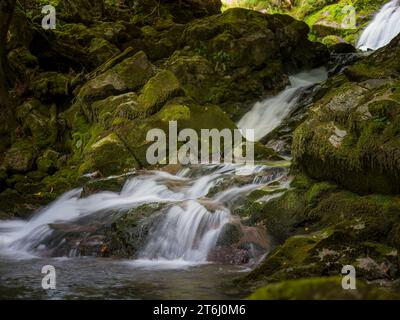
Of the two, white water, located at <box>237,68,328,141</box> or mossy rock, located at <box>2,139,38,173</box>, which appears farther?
white water, located at <box>237,68,328,141</box>

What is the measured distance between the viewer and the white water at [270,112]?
1384 centimetres

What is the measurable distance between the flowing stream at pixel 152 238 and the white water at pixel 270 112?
4406mm

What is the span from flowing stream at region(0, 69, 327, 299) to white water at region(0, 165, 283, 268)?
1 centimetres

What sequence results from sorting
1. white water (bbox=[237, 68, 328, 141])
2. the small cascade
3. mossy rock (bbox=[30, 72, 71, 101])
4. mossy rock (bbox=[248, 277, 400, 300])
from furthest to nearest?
mossy rock (bbox=[30, 72, 71, 101])
white water (bbox=[237, 68, 328, 141])
the small cascade
mossy rock (bbox=[248, 277, 400, 300])

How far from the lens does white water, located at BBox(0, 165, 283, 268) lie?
22.5 feet

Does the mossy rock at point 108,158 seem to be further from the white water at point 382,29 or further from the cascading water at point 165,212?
the white water at point 382,29

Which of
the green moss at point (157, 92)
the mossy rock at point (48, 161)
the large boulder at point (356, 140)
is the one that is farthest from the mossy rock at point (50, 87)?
the large boulder at point (356, 140)

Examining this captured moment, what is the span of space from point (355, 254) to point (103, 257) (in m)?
3.40

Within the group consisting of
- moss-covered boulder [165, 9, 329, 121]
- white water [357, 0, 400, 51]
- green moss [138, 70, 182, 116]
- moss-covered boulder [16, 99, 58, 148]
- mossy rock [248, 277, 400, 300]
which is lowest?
mossy rock [248, 277, 400, 300]

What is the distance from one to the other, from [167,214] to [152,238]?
509mm

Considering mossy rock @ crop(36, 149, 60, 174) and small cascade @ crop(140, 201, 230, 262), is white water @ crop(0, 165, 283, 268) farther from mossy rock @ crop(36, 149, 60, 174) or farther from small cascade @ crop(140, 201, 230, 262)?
mossy rock @ crop(36, 149, 60, 174)

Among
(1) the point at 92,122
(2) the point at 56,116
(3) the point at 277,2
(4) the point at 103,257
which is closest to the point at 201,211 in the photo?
(4) the point at 103,257

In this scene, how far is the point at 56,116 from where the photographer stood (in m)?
13.9

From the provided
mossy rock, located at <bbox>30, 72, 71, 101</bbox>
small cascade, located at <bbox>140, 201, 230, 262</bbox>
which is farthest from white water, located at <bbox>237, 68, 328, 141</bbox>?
small cascade, located at <bbox>140, 201, 230, 262</bbox>
